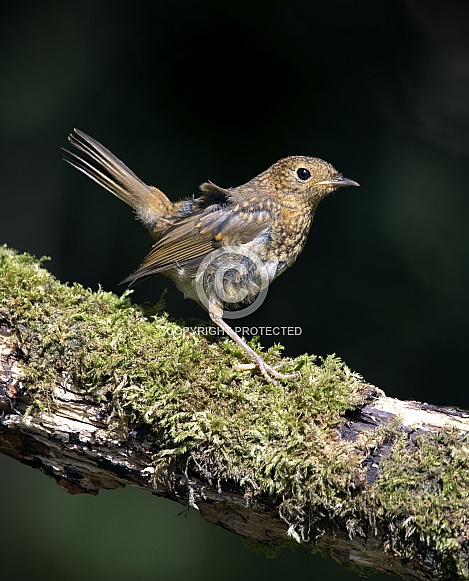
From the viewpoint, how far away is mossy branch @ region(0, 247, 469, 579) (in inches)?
86.4

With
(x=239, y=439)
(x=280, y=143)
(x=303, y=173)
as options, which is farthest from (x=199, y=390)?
(x=280, y=143)

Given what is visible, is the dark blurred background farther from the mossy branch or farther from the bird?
the mossy branch

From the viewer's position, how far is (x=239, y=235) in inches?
134

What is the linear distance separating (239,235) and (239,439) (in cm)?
128

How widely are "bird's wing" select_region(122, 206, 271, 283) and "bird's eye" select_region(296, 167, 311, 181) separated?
277mm

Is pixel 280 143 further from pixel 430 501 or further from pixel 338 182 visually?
pixel 430 501

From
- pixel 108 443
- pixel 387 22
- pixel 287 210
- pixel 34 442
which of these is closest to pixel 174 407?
pixel 108 443

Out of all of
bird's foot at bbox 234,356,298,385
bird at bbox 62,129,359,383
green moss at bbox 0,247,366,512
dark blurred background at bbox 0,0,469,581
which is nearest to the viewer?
green moss at bbox 0,247,366,512

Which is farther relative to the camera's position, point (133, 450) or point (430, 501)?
point (133, 450)

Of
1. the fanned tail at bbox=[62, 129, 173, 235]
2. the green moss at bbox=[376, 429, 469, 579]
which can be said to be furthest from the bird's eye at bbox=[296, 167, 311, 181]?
the green moss at bbox=[376, 429, 469, 579]

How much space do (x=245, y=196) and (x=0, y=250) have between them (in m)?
1.26

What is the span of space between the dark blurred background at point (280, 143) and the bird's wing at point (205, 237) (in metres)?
1.40

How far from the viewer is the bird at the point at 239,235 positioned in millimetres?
3395

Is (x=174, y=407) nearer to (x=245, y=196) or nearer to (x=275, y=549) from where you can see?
(x=275, y=549)
